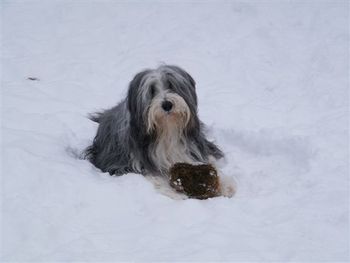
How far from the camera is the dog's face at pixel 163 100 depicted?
4.54 metres

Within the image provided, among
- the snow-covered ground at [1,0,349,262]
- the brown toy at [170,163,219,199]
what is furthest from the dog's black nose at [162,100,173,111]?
the snow-covered ground at [1,0,349,262]

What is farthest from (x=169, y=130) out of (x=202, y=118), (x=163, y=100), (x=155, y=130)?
(x=202, y=118)

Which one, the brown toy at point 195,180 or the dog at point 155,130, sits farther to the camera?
the dog at point 155,130

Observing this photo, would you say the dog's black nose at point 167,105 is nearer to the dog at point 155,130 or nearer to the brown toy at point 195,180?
the dog at point 155,130

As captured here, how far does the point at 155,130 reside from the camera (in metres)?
4.73

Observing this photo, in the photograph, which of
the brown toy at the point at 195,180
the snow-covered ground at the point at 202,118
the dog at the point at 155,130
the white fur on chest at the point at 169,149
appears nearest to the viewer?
the snow-covered ground at the point at 202,118

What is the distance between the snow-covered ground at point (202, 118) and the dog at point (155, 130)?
0.28 meters

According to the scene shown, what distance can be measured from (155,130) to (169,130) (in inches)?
5.3

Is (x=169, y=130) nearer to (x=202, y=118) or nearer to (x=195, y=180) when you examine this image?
(x=195, y=180)

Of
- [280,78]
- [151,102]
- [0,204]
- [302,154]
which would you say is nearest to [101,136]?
[151,102]

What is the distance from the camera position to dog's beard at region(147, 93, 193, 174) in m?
4.54

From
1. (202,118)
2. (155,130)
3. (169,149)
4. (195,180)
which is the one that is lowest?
(195,180)

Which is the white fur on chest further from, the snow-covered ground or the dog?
the snow-covered ground

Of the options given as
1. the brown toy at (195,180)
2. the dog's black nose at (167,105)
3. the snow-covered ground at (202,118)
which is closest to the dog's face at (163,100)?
the dog's black nose at (167,105)
